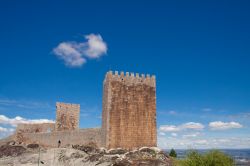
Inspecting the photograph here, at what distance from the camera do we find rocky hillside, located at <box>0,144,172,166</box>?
975 inches

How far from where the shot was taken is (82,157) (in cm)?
2789

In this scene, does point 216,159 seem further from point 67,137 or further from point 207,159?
point 67,137

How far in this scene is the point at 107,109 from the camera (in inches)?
1089

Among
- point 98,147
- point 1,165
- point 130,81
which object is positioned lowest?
point 1,165

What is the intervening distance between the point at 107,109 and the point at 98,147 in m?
3.74

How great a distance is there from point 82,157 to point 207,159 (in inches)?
469

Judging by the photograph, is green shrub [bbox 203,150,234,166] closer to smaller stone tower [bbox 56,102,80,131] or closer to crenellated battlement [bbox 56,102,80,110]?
smaller stone tower [bbox 56,102,80,131]

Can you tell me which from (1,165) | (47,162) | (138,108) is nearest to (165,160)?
(138,108)

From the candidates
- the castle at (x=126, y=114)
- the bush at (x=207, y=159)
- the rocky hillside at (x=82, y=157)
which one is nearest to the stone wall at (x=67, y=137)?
the castle at (x=126, y=114)

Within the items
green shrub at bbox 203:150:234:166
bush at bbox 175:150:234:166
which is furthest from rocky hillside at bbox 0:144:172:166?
green shrub at bbox 203:150:234:166

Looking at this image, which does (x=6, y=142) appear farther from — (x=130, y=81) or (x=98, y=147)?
(x=130, y=81)

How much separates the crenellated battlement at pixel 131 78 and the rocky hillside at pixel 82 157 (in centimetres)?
634

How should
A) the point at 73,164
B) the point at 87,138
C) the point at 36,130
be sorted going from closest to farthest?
1. the point at 73,164
2. the point at 87,138
3. the point at 36,130

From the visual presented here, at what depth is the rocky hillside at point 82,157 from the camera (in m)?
24.8
